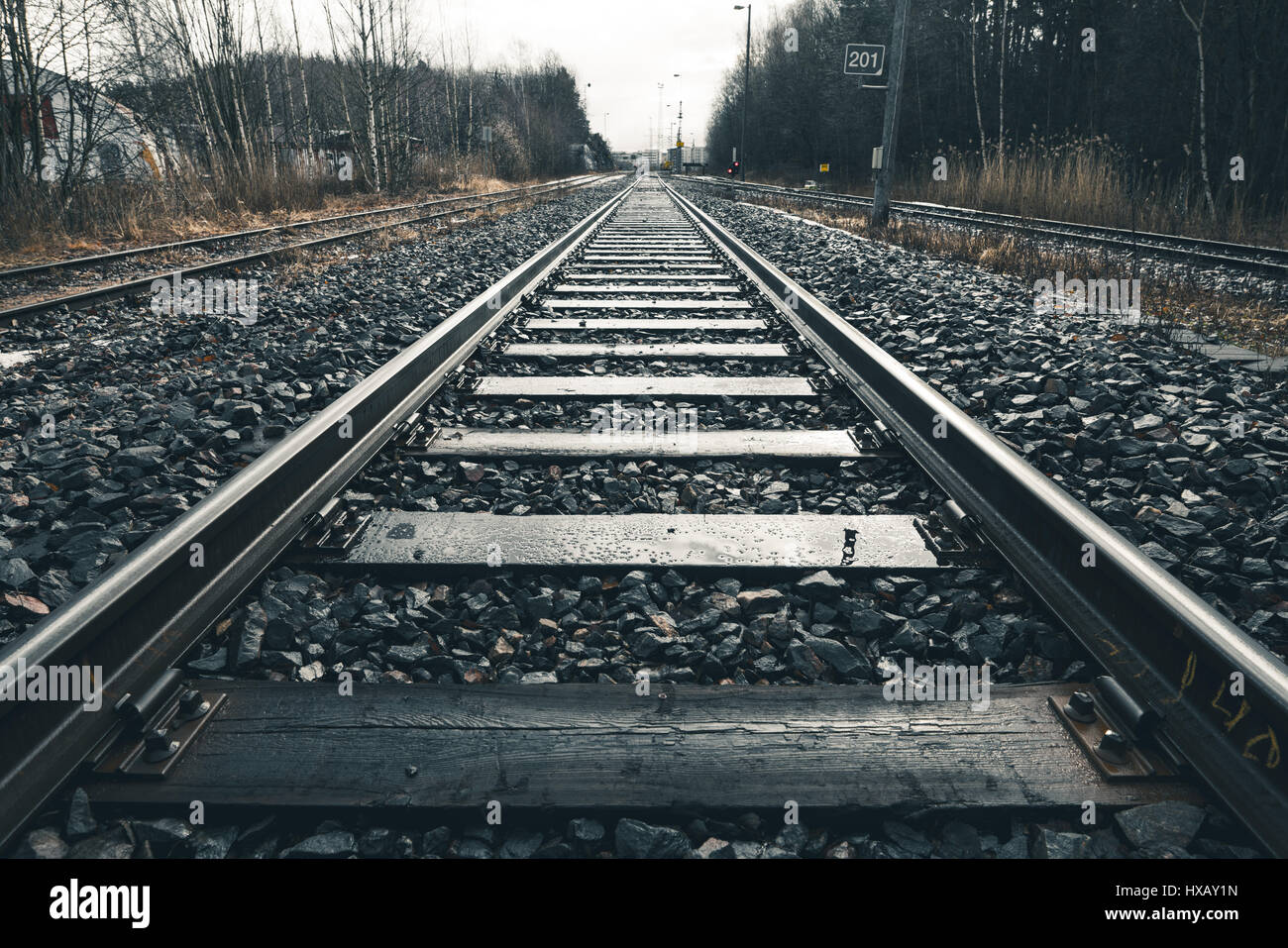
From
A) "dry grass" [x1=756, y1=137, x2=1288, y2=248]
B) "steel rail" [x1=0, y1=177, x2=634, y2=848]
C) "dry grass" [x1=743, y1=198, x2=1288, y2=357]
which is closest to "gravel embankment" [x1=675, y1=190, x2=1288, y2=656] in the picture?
"dry grass" [x1=743, y1=198, x2=1288, y2=357]

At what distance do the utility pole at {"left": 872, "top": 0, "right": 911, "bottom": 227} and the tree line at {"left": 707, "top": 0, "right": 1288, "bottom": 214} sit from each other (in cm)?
91

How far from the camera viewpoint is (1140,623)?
1.58 meters

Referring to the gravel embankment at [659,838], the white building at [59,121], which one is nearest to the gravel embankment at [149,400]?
the gravel embankment at [659,838]

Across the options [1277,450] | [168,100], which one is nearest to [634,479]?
[1277,450]

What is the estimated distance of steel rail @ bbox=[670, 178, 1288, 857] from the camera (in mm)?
1238

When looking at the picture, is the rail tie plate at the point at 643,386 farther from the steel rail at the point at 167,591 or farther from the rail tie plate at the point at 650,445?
the steel rail at the point at 167,591

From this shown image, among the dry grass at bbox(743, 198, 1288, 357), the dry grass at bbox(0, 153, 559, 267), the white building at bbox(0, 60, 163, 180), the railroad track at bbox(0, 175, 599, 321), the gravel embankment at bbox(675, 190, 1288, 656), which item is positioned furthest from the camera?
the white building at bbox(0, 60, 163, 180)

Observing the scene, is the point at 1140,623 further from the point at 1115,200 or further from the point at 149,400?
the point at 1115,200

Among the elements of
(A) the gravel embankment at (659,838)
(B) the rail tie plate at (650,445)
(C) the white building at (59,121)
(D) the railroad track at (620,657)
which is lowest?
(A) the gravel embankment at (659,838)

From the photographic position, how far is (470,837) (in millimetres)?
1256

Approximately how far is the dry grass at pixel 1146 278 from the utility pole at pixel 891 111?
1.38 meters

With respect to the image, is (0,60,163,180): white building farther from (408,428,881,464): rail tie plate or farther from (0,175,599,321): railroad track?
(408,428,881,464): rail tie plate

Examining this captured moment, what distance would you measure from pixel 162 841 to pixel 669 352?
3.52 meters

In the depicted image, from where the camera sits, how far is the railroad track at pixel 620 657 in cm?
131
